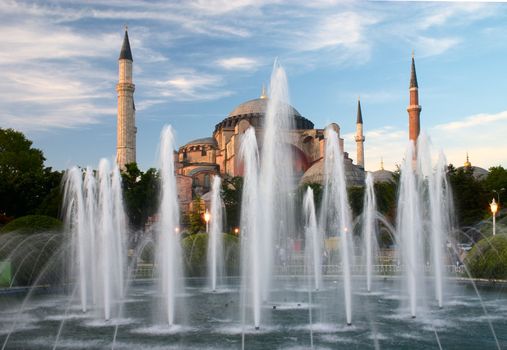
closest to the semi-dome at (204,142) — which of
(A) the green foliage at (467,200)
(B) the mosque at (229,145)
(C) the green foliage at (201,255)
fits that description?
(B) the mosque at (229,145)

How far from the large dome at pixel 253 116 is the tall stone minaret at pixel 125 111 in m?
16.8

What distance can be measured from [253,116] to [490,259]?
46.2 m

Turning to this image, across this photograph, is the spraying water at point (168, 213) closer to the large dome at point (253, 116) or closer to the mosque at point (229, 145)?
the mosque at point (229, 145)

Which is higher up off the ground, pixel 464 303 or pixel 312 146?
pixel 312 146

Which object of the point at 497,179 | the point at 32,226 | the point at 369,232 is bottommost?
the point at 369,232

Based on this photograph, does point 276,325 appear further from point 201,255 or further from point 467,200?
point 467,200

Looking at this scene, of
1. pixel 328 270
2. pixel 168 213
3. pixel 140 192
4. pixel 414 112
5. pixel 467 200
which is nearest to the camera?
pixel 168 213

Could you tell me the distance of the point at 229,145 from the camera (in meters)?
55.7

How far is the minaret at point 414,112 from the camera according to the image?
142ft

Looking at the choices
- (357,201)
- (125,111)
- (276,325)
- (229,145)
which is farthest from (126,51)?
(276,325)

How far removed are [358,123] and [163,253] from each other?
53.7 meters

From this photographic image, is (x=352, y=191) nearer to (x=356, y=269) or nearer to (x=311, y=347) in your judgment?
(x=356, y=269)

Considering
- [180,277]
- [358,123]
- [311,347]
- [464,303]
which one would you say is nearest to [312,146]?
[358,123]

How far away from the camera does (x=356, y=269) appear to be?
20.0m
